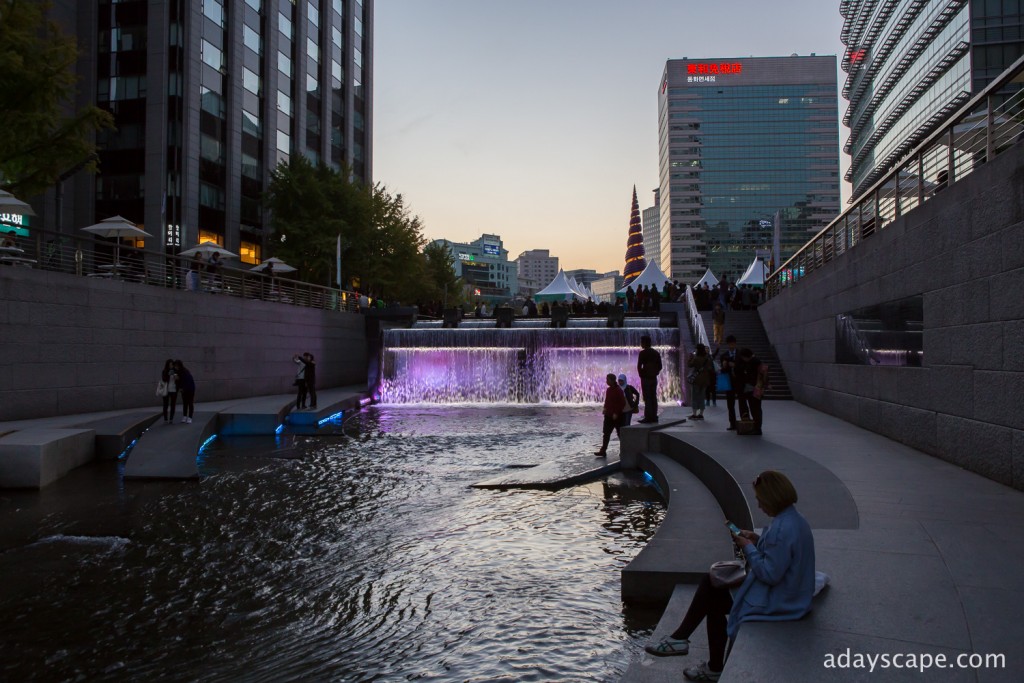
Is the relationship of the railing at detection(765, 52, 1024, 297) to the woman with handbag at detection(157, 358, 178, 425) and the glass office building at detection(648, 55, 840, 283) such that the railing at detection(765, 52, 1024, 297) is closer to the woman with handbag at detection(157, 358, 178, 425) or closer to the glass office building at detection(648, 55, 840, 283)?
the woman with handbag at detection(157, 358, 178, 425)

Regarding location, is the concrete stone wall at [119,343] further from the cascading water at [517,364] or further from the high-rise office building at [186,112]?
the high-rise office building at [186,112]

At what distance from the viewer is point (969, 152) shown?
32.6 feet

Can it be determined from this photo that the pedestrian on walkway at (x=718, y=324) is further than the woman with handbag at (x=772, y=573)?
Yes

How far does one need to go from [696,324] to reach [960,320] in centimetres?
1566

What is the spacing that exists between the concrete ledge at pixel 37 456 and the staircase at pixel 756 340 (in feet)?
55.4

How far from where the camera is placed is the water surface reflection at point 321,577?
16.8ft

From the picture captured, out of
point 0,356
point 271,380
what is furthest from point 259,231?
point 0,356

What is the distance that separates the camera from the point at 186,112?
4184cm

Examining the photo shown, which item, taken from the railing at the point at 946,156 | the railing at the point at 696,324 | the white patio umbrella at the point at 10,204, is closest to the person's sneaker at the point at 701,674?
the railing at the point at 946,156

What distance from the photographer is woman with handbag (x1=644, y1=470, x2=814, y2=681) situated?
410 cm

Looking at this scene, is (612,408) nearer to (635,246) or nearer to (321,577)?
(321,577)

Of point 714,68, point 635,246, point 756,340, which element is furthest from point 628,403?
point 714,68

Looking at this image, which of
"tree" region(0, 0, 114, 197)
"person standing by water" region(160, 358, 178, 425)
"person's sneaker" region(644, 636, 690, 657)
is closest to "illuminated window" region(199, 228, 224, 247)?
"tree" region(0, 0, 114, 197)

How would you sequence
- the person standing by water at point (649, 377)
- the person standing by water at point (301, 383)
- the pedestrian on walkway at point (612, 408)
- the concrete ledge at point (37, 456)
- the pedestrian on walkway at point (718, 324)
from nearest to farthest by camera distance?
the concrete ledge at point (37, 456) < the pedestrian on walkway at point (612, 408) < the person standing by water at point (649, 377) < the person standing by water at point (301, 383) < the pedestrian on walkway at point (718, 324)
